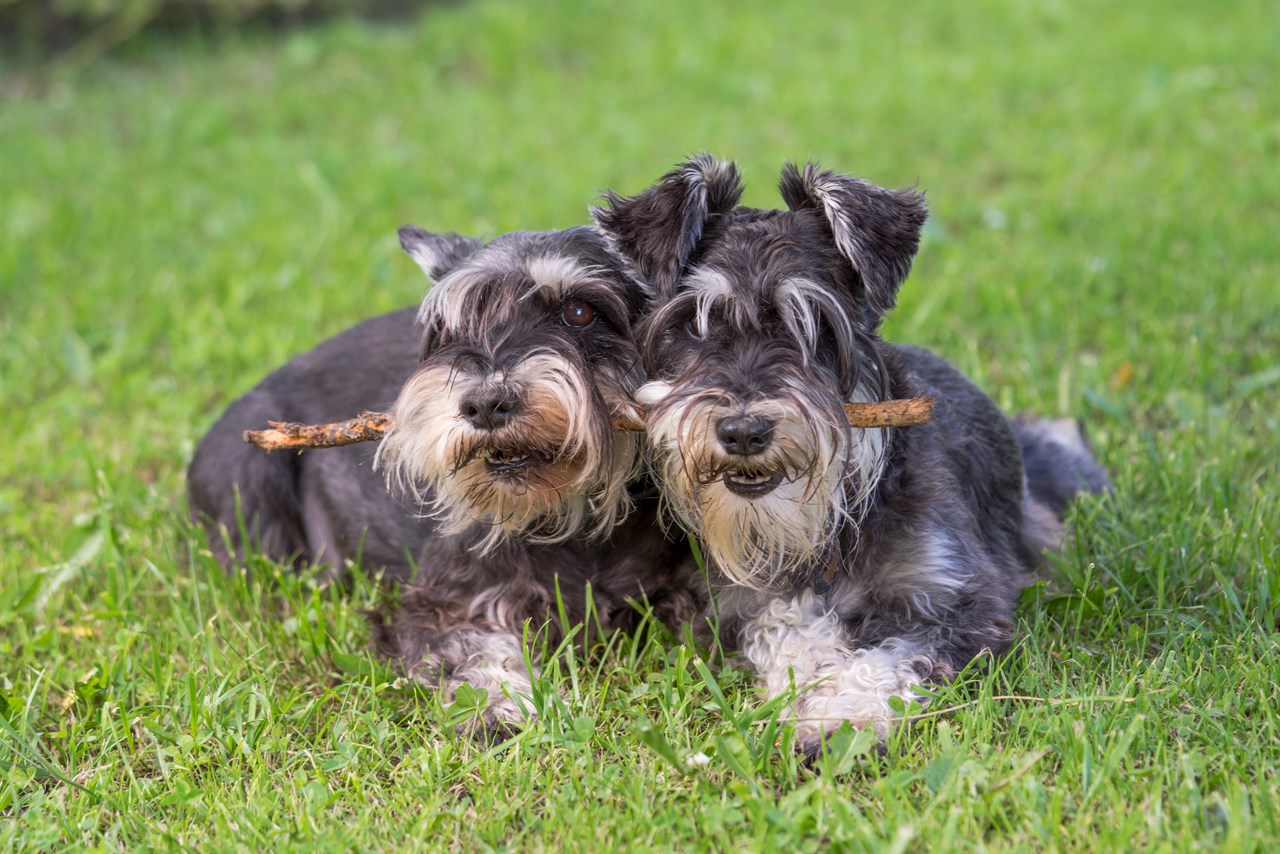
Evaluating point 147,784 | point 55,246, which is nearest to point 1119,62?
point 55,246

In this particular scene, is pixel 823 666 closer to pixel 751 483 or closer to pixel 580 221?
pixel 751 483

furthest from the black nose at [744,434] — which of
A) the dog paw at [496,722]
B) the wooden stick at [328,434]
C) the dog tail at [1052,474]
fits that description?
the dog tail at [1052,474]

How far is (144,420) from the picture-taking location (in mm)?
6352

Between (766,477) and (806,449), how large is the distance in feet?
0.51

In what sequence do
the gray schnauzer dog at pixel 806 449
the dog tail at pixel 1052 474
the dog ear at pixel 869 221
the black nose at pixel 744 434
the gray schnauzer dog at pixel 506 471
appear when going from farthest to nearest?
1. the dog tail at pixel 1052 474
2. the dog ear at pixel 869 221
3. the gray schnauzer dog at pixel 506 471
4. the gray schnauzer dog at pixel 806 449
5. the black nose at pixel 744 434

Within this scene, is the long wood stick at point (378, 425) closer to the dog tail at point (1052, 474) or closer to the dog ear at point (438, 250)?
the dog ear at point (438, 250)

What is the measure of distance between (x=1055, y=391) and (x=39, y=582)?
426 cm

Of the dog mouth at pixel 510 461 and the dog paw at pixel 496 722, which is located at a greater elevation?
the dog mouth at pixel 510 461

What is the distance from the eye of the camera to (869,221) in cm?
384

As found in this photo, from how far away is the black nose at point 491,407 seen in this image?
3598mm

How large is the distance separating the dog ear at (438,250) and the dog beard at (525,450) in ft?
1.62

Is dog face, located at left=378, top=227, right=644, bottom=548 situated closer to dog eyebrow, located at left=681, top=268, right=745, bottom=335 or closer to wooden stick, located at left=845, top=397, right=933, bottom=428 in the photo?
dog eyebrow, located at left=681, top=268, right=745, bottom=335

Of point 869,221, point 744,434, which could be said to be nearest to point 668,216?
point 869,221

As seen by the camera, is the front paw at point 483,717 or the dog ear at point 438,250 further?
the dog ear at point 438,250
